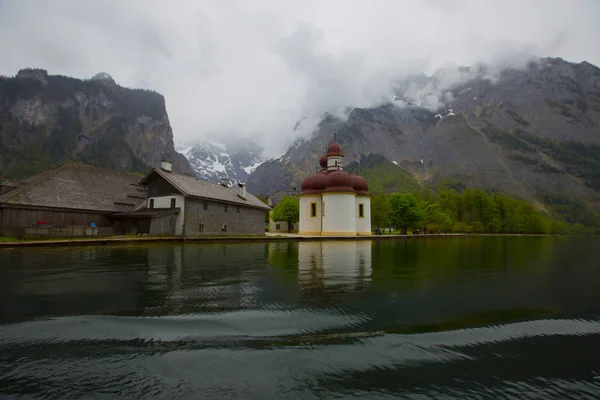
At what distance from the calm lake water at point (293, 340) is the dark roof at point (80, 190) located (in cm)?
2320

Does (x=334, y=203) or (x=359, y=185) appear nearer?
(x=334, y=203)

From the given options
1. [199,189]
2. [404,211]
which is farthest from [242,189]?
[404,211]

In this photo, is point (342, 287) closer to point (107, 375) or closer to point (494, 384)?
point (494, 384)

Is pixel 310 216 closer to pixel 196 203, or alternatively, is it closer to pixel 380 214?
pixel 196 203

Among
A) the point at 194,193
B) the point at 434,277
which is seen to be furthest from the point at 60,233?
the point at 434,277

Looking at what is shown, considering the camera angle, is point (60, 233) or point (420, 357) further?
point (60, 233)

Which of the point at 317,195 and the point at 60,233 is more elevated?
the point at 317,195

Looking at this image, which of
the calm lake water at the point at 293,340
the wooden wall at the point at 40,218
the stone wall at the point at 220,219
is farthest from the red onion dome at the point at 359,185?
the calm lake water at the point at 293,340

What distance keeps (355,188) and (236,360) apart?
46436 millimetres

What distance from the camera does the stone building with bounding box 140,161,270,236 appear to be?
1399 inches

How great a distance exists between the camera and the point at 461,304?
26.9 feet

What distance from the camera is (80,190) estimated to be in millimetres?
33438

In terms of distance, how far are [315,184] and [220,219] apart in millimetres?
16805

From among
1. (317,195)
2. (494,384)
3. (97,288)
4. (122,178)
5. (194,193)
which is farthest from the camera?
(317,195)
